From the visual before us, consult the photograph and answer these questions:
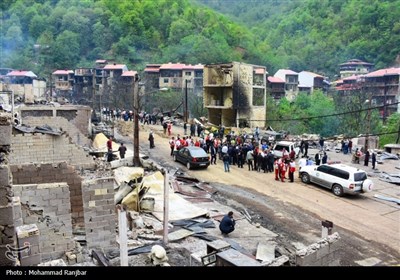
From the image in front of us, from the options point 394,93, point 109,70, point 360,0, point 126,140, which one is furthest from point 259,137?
point 360,0

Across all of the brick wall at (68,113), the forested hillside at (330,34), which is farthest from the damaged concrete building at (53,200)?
the forested hillside at (330,34)

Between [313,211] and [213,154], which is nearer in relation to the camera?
[313,211]

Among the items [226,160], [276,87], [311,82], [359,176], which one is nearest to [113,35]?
[276,87]

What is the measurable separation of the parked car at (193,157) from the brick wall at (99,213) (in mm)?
12679

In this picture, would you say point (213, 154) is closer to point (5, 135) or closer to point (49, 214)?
point (49, 214)

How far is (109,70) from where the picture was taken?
78750mm

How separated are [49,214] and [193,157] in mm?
14006

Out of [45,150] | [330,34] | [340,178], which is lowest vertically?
[340,178]

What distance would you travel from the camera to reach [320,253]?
28.7ft

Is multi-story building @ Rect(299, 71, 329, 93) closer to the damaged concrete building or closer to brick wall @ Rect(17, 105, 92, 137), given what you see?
brick wall @ Rect(17, 105, 92, 137)

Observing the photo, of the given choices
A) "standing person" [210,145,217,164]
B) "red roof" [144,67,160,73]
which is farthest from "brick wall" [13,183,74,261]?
"red roof" [144,67,160,73]

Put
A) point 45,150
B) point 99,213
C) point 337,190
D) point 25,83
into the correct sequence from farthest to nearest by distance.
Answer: point 25,83 → point 337,190 → point 45,150 → point 99,213

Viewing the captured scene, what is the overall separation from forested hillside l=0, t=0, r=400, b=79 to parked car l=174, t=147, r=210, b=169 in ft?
218
